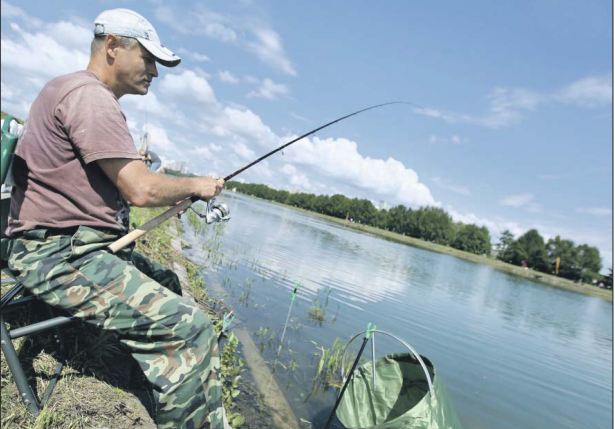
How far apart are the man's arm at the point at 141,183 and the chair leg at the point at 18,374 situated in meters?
1.05

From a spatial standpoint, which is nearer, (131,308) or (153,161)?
(131,308)

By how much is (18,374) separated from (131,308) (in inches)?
31.5

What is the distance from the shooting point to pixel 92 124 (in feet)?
7.75

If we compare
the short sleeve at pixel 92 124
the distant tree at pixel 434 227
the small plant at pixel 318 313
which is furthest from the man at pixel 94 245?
the distant tree at pixel 434 227

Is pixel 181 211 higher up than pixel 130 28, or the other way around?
pixel 130 28

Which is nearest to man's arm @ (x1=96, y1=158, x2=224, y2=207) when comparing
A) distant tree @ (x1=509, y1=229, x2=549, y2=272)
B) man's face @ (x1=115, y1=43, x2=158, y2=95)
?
man's face @ (x1=115, y1=43, x2=158, y2=95)

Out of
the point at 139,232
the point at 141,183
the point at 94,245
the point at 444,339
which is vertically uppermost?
the point at 141,183

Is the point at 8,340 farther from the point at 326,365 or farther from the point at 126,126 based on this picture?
the point at 326,365

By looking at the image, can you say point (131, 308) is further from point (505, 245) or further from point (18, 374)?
point (505, 245)

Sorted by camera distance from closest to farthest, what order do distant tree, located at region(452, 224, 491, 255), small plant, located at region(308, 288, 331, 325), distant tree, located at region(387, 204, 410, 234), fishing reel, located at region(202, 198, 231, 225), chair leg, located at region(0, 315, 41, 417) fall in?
chair leg, located at region(0, 315, 41, 417), fishing reel, located at region(202, 198, 231, 225), small plant, located at region(308, 288, 331, 325), distant tree, located at region(452, 224, 491, 255), distant tree, located at region(387, 204, 410, 234)

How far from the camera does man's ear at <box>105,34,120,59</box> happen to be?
8.88 ft

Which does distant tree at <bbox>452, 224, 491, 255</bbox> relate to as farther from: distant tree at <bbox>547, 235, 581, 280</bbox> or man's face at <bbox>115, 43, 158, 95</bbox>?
man's face at <bbox>115, 43, 158, 95</bbox>

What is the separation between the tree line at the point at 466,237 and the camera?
96.8 metres

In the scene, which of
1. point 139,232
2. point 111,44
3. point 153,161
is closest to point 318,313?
point 139,232
